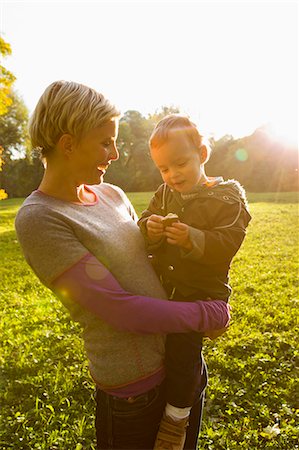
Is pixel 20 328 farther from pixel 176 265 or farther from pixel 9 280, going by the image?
pixel 176 265

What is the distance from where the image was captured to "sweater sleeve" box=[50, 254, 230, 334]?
166cm

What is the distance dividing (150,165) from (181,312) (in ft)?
146

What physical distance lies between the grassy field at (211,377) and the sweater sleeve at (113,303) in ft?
9.02

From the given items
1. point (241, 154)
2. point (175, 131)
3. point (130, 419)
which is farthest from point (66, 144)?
point (241, 154)

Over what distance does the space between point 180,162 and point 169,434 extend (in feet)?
4.61

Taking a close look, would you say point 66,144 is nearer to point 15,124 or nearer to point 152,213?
point 152,213

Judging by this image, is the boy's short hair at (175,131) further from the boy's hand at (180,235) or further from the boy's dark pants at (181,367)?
the boy's dark pants at (181,367)

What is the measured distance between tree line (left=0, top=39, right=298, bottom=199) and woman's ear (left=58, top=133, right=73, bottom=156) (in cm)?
3541

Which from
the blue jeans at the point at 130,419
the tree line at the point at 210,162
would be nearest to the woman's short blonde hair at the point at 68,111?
the blue jeans at the point at 130,419

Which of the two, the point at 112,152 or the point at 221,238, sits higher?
the point at 112,152

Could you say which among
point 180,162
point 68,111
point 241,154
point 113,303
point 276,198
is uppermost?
point 68,111

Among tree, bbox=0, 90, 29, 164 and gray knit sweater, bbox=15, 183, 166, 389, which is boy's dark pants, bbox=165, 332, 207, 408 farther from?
tree, bbox=0, 90, 29, 164

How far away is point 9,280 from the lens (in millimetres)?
9625

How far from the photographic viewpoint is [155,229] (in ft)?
6.57
